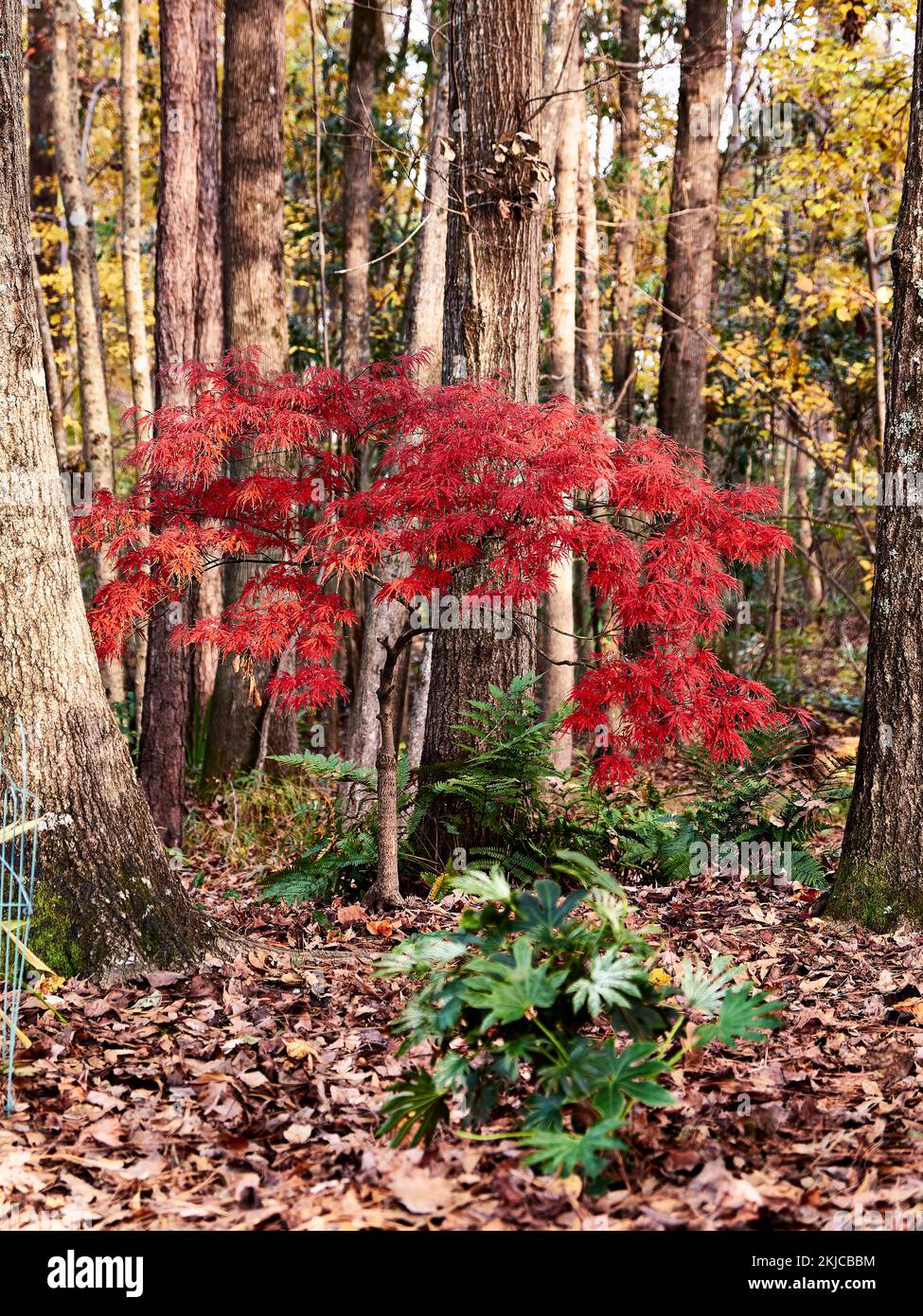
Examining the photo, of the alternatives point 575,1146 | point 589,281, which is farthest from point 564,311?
point 575,1146

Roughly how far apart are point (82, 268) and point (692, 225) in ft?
17.7

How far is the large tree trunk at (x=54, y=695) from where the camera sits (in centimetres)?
416

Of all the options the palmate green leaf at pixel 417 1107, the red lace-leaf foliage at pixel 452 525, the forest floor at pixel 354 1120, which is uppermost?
the red lace-leaf foliage at pixel 452 525

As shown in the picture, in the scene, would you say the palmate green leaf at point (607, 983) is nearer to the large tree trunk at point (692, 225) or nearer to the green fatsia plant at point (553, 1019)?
the green fatsia plant at point (553, 1019)

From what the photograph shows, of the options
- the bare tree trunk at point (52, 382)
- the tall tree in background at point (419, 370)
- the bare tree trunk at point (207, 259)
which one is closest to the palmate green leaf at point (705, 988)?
the tall tree in background at point (419, 370)

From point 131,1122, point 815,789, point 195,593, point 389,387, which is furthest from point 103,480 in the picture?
point 131,1122

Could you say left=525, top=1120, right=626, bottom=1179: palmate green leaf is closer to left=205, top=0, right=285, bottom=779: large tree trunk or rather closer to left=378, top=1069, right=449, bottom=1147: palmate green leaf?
left=378, top=1069, right=449, bottom=1147: palmate green leaf

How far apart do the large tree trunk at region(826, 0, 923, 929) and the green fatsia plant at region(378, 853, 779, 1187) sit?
221 cm

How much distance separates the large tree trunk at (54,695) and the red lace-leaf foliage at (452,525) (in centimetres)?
51

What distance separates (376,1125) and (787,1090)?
1220 millimetres

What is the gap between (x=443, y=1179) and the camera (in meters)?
2.95

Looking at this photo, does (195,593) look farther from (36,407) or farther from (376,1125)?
(376,1125)

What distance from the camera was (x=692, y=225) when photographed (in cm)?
1013

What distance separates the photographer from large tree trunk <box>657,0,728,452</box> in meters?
9.99
